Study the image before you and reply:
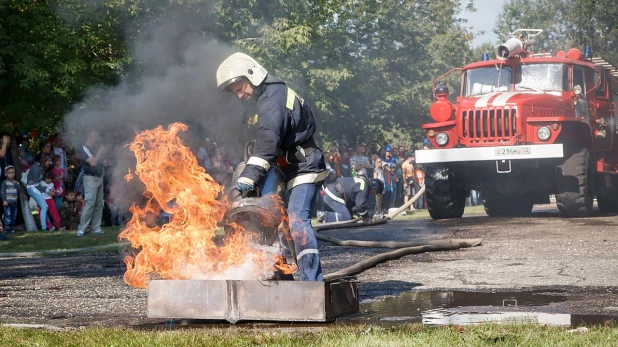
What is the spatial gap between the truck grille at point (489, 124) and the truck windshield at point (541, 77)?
3.18 ft

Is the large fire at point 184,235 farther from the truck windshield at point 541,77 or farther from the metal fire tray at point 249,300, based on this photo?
the truck windshield at point 541,77

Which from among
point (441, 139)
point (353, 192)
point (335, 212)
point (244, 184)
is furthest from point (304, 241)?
point (441, 139)

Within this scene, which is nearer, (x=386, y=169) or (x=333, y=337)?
(x=333, y=337)

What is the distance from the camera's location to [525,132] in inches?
658

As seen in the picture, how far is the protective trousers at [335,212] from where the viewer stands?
56.7 feet

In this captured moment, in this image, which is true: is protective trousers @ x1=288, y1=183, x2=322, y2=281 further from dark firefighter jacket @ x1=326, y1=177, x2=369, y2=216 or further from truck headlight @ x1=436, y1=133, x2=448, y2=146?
truck headlight @ x1=436, y1=133, x2=448, y2=146

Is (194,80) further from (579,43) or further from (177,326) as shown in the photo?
(579,43)

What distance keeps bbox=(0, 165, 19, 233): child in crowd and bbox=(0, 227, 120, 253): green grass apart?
2.30ft

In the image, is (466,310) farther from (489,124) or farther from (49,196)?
(49,196)

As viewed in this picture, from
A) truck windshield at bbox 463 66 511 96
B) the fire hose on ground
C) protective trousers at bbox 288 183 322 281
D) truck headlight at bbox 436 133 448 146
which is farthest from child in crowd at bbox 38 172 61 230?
protective trousers at bbox 288 183 322 281

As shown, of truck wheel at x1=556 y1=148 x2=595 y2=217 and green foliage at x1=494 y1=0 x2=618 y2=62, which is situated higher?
green foliage at x1=494 y1=0 x2=618 y2=62

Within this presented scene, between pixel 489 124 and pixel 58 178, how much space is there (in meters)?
8.08

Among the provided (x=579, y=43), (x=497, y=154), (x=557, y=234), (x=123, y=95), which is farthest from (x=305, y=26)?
(x=579, y=43)

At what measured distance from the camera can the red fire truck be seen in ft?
54.2
